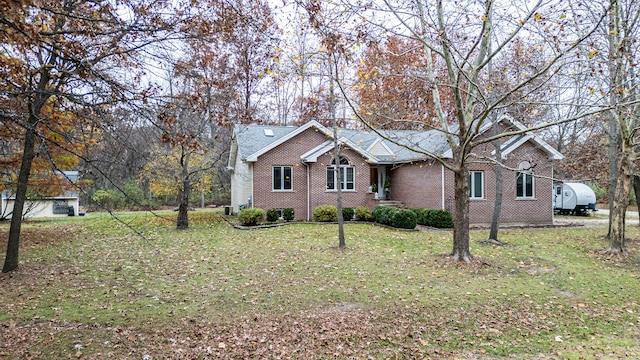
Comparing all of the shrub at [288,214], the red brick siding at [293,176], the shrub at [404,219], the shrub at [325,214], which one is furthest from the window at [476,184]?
the shrub at [288,214]

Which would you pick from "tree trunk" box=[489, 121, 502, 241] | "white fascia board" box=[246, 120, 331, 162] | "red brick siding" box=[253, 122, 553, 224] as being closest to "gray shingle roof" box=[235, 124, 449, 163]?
"white fascia board" box=[246, 120, 331, 162]

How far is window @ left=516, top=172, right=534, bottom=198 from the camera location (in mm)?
19328

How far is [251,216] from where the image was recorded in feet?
56.6

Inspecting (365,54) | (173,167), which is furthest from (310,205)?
(365,54)

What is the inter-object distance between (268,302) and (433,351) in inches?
122

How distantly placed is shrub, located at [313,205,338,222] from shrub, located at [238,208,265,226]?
2.67 metres

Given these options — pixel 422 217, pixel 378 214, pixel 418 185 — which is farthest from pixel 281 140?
pixel 422 217

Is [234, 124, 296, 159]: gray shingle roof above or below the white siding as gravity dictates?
above

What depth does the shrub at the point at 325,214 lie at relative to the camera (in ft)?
60.7

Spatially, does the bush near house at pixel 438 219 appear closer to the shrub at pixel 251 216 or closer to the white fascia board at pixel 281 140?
the white fascia board at pixel 281 140

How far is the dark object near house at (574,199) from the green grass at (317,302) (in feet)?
46.5

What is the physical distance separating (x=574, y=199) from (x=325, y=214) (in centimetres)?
1746

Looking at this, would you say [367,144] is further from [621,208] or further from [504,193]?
[621,208]

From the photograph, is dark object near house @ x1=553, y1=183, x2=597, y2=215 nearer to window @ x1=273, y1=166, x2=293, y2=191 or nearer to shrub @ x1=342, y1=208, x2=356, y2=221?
shrub @ x1=342, y1=208, x2=356, y2=221
